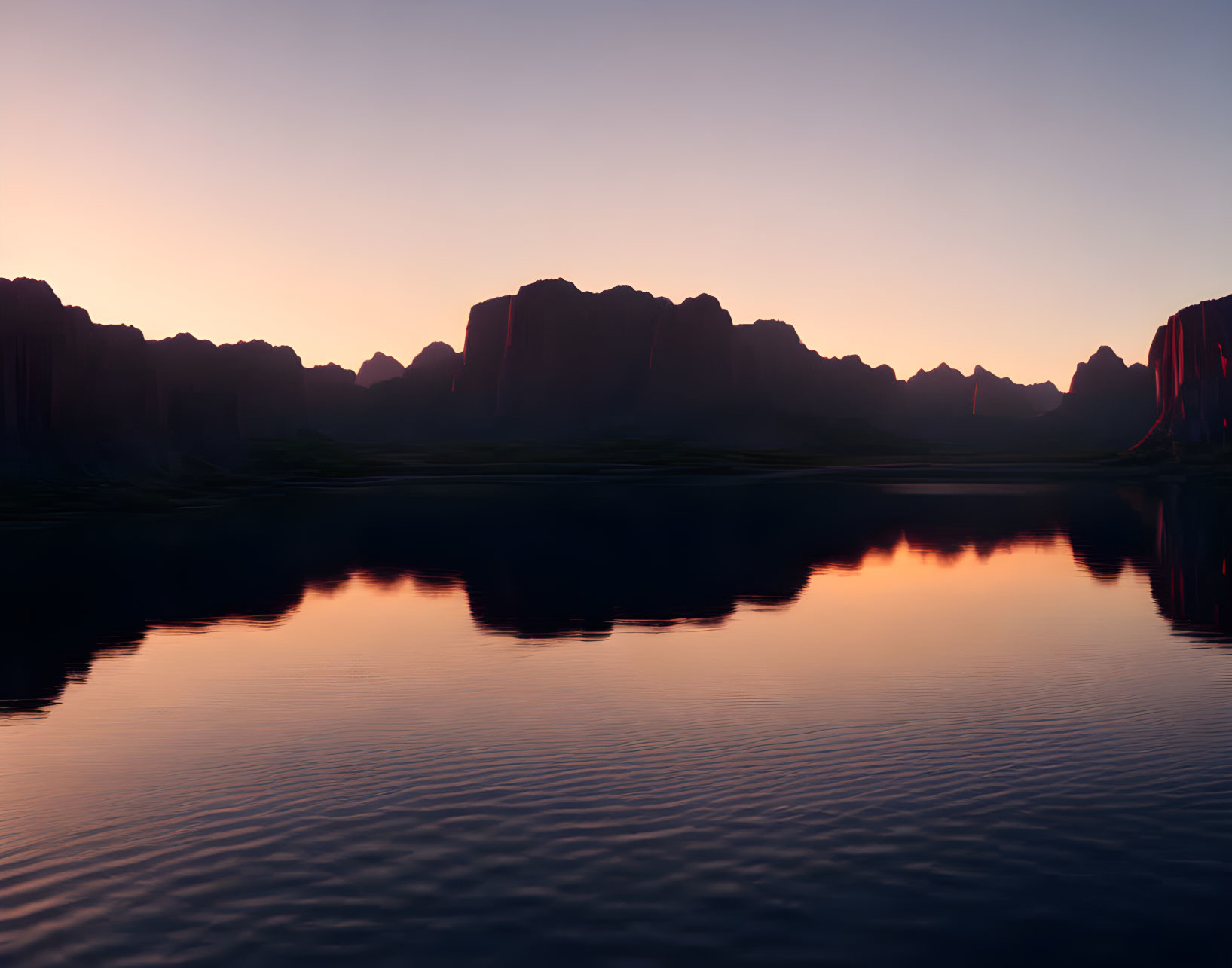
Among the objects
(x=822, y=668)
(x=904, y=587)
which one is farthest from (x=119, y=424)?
(x=822, y=668)

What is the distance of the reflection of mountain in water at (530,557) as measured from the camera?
26.6m

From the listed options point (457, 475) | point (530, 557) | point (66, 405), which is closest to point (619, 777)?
point (530, 557)

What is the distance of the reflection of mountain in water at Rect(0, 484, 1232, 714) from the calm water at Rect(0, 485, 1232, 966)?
42 cm

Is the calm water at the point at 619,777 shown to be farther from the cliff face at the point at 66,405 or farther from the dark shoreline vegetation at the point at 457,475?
the cliff face at the point at 66,405

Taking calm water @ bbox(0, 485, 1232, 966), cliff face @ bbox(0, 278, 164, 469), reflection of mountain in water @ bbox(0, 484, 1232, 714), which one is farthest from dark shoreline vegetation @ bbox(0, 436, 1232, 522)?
calm water @ bbox(0, 485, 1232, 966)

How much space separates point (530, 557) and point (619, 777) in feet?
98.6

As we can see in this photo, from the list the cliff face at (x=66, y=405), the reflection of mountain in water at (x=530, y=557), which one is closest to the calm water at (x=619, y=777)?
the reflection of mountain in water at (x=530, y=557)

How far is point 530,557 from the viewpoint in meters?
42.4

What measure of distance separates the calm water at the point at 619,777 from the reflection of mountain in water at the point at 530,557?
420mm

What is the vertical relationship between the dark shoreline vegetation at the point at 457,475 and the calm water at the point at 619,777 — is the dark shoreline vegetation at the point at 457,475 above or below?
above

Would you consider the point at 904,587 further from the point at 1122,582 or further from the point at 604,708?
the point at 604,708

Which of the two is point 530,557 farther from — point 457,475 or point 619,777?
point 457,475

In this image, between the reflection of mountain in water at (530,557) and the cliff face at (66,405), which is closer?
the reflection of mountain in water at (530,557)

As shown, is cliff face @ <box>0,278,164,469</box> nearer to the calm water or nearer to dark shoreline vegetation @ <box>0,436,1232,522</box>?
dark shoreline vegetation @ <box>0,436,1232,522</box>
